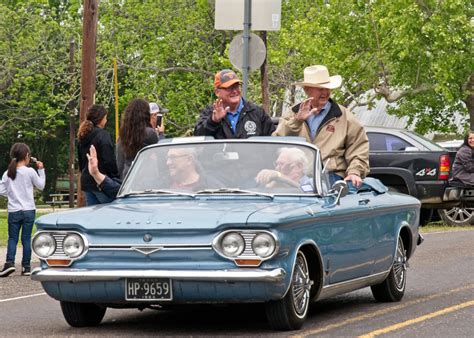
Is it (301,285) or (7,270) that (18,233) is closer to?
(7,270)

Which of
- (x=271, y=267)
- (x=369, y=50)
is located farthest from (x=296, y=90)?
(x=271, y=267)

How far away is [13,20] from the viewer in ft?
175

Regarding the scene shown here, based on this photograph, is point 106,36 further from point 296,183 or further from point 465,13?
point 296,183

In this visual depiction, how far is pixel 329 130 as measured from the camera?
11984mm

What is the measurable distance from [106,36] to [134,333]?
4506 cm

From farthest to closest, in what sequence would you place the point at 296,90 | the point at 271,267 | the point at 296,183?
1. the point at 296,90
2. the point at 296,183
3. the point at 271,267

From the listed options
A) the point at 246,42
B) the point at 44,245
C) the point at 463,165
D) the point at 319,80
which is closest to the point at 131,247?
the point at 44,245

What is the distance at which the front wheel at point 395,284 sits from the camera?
12.0 metres

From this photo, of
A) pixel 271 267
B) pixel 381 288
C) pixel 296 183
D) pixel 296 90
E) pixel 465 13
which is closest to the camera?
pixel 271 267

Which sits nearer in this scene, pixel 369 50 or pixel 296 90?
pixel 369 50

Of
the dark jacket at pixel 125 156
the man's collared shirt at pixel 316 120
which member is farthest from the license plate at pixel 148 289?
the dark jacket at pixel 125 156

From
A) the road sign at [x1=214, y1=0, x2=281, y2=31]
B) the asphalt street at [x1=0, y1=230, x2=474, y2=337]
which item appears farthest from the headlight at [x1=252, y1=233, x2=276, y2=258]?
the road sign at [x1=214, y1=0, x2=281, y2=31]

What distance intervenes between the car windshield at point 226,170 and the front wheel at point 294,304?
2.56 feet

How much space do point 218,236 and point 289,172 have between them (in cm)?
162
